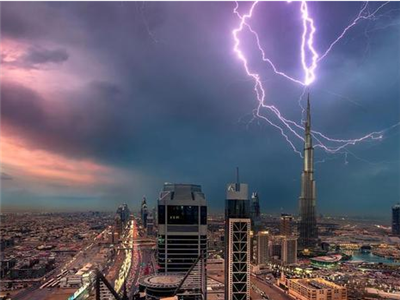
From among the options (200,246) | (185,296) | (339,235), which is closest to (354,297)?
(200,246)

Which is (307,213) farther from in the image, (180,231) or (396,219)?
(180,231)

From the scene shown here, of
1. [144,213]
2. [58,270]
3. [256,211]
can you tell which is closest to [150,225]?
[144,213]

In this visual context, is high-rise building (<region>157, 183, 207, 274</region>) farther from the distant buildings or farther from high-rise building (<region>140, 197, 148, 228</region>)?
high-rise building (<region>140, 197, 148, 228</region>)

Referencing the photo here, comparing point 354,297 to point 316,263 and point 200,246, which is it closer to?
point 200,246

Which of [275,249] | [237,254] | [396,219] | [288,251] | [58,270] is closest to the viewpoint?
[237,254]

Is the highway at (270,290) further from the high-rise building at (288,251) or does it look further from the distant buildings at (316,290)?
the high-rise building at (288,251)

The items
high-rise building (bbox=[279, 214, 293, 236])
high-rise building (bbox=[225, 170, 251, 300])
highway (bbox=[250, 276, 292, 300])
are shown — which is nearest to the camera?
high-rise building (bbox=[225, 170, 251, 300])

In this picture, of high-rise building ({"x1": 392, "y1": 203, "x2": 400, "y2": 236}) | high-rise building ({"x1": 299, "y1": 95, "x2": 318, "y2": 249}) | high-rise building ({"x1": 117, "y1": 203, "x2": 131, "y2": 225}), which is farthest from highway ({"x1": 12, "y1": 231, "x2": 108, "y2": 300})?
high-rise building ({"x1": 392, "y1": 203, "x2": 400, "y2": 236})
